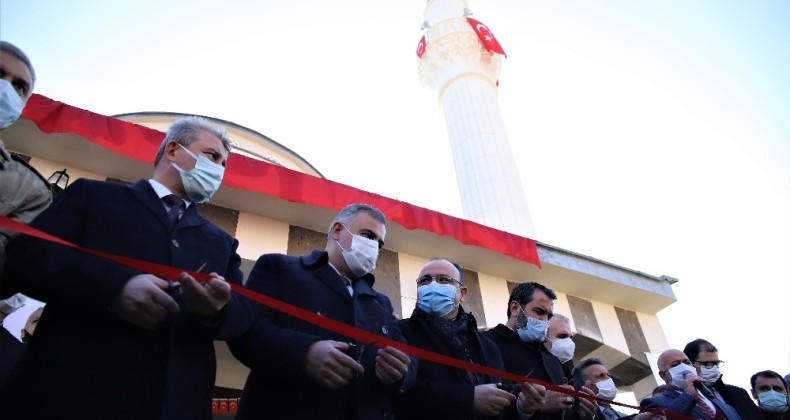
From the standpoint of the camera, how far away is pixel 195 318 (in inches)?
73.0

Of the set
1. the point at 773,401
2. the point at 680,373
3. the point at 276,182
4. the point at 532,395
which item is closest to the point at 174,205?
the point at 532,395

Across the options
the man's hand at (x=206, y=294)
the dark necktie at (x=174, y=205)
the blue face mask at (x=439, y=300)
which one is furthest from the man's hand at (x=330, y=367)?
the blue face mask at (x=439, y=300)

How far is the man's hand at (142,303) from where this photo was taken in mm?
1606

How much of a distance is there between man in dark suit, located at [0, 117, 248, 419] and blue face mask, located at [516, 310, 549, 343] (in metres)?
2.23

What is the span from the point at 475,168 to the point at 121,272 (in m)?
11.5

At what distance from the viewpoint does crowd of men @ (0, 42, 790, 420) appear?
1.62m

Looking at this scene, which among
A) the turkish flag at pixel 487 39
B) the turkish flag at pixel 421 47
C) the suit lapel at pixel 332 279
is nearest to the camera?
the suit lapel at pixel 332 279

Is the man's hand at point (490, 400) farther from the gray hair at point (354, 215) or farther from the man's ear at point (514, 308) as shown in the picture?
the man's ear at point (514, 308)

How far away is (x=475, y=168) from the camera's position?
12.7 metres

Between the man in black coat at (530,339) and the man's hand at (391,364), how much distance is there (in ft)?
4.25

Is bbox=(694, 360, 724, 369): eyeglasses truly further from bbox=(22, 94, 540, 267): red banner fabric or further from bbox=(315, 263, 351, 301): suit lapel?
bbox=(315, 263, 351, 301): suit lapel

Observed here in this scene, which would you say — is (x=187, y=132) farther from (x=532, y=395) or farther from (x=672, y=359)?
(x=672, y=359)

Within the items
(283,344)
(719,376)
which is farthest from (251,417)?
(719,376)

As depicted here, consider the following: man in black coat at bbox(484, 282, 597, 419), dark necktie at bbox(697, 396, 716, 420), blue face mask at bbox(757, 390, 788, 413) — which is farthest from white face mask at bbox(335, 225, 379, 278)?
blue face mask at bbox(757, 390, 788, 413)
